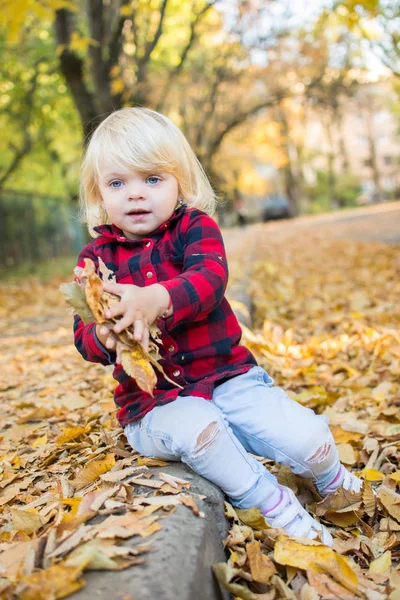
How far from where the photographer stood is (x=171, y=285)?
1930 mm

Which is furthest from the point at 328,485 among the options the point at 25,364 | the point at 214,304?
the point at 25,364

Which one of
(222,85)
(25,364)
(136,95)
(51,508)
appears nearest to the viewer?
(51,508)

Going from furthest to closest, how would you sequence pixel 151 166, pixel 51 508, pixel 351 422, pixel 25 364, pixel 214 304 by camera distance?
pixel 25 364, pixel 351 422, pixel 151 166, pixel 214 304, pixel 51 508

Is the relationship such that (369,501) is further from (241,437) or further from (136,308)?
(136,308)

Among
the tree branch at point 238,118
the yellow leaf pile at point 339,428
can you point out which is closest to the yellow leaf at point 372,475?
the yellow leaf pile at point 339,428

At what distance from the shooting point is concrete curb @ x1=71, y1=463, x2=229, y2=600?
1272 millimetres

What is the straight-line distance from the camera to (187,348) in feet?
7.09

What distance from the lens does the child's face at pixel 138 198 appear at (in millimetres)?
2213

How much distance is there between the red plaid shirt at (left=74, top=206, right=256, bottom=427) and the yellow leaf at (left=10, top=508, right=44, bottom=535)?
1.64 feet

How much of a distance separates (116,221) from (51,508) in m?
1.02

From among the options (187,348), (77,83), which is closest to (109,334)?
(187,348)

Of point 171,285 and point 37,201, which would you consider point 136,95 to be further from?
point 171,285

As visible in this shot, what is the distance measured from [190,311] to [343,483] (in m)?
0.84

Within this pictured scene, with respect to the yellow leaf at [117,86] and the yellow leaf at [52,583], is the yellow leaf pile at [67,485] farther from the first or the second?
the yellow leaf at [117,86]
